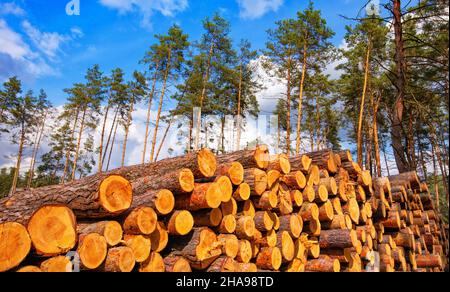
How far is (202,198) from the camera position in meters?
3.52

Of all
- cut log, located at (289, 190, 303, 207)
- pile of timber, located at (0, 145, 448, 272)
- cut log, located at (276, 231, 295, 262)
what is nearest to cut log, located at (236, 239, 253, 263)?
pile of timber, located at (0, 145, 448, 272)

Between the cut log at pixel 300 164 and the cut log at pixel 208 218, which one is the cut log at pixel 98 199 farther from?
the cut log at pixel 300 164

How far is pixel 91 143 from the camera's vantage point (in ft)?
118

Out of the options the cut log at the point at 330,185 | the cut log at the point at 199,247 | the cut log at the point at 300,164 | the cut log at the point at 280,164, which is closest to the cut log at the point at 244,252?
the cut log at the point at 199,247

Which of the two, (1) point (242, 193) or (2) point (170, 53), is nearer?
(1) point (242, 193)

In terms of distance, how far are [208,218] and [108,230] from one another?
50.0 inches

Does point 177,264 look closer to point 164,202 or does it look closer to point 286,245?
point 164,202

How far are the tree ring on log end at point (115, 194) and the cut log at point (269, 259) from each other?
6.79 feet

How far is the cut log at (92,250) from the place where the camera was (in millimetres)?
2568

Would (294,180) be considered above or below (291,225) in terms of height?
above

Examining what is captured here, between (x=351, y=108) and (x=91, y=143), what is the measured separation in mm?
30146

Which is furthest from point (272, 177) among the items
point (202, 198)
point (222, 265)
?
point (222, 265)
